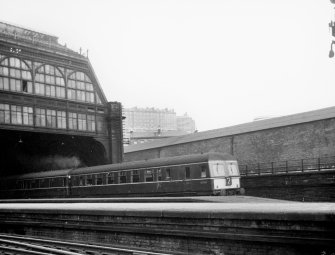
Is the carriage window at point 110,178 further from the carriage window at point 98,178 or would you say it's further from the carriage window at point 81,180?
the carriage window at point 81,180

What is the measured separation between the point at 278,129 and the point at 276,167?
250 centimetres

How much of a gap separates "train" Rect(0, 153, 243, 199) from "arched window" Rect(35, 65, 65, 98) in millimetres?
7183

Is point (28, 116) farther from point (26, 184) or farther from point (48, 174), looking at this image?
point (26, 184)

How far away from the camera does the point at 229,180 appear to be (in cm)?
1864

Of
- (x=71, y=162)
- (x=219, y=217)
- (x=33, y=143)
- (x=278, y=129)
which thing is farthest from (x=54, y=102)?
(x=219, y=217)

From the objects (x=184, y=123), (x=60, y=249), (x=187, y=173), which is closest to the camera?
(x=60, y=249)

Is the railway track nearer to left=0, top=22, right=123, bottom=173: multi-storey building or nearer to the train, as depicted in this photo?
the train

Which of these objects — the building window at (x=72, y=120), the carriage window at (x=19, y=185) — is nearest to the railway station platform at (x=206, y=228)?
the carriage window at (x=19, y=185)

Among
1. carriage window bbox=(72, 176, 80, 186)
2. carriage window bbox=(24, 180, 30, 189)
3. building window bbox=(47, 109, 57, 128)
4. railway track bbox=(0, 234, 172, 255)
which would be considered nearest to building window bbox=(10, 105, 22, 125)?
building window bbox=(47, 109, 57, 128)

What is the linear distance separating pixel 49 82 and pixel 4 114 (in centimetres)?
465

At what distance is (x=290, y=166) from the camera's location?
23750 mm

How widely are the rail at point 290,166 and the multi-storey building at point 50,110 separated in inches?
516

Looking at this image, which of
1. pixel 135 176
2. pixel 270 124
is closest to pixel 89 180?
pixel 135 176

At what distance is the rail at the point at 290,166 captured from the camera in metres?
22.1
